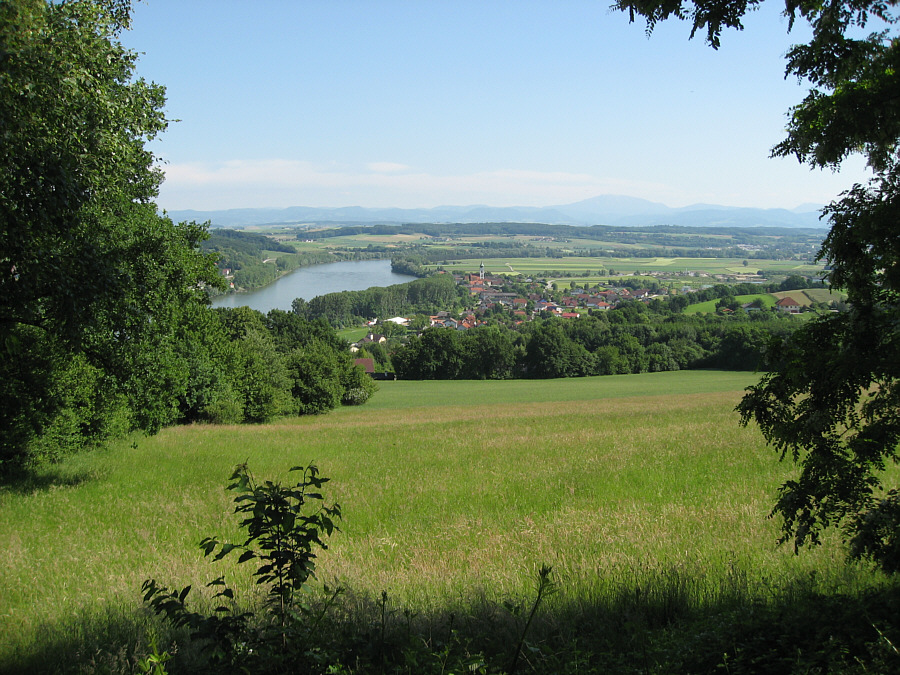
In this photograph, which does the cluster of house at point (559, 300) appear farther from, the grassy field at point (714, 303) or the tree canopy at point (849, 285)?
the tree canopy at point (849, 285)

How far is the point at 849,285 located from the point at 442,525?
19.1 feet

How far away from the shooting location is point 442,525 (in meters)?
7.92

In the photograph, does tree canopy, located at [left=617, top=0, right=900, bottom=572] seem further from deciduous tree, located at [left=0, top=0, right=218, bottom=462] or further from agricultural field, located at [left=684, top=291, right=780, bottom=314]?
agricultural field, located at [left=684, top=291, right=780, bottom=314]

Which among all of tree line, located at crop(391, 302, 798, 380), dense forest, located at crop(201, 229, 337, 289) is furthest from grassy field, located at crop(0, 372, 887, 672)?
dense forest, located at crop(201, 229, 337, 289)

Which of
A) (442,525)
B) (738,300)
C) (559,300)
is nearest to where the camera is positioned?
(442,525)

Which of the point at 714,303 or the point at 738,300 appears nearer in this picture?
the point at 738,300

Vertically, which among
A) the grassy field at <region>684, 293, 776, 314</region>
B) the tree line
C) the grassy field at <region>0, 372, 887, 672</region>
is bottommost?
Result: the tree line

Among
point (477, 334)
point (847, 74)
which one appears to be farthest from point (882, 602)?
point (477, 334)

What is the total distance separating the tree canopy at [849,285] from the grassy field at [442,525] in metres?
1.01

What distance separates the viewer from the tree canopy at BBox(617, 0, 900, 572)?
3.76 meters

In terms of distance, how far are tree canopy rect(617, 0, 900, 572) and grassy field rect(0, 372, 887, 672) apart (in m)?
1.01

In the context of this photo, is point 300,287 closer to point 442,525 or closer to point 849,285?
point 442,525

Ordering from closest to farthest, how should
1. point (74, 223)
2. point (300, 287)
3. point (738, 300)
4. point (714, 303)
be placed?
point (74, 223) < point (738, 300) < point (714, 303) < point (300, 287)

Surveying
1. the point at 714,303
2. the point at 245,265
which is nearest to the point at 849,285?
the point at 714,303
